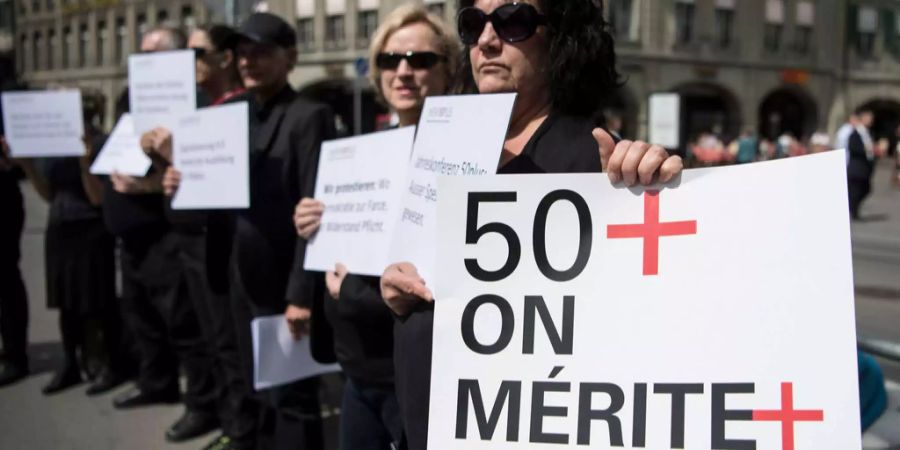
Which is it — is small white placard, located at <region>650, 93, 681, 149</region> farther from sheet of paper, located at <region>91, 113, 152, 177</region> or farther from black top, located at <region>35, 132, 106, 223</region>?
sheet of paper, located at <region>91, 113, 152, 177</region>

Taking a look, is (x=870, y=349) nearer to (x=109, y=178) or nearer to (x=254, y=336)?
(x=254, y=336)

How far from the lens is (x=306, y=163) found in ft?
10.3

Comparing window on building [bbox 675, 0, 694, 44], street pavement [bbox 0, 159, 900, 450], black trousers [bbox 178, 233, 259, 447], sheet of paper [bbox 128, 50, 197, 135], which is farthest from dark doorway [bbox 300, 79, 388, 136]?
black trousers [bbox 178, 233, 259, 447]

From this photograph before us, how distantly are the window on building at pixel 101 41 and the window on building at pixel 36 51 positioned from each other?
685 centimetres

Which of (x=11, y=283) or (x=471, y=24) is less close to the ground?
(x=471, y=24)

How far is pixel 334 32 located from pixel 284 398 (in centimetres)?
3122

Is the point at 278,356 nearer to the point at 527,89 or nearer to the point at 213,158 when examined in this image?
the point at 213,158

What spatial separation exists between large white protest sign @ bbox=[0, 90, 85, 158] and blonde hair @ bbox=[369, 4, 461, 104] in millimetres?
2767

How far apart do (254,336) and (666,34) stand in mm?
30753

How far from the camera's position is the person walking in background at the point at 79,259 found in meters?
4.95

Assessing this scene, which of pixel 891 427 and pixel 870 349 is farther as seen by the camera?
pixel 891 427

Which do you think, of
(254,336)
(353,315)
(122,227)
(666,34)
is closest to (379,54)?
(353,315)

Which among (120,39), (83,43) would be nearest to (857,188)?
(120,39)

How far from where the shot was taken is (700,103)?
34.6 meters
